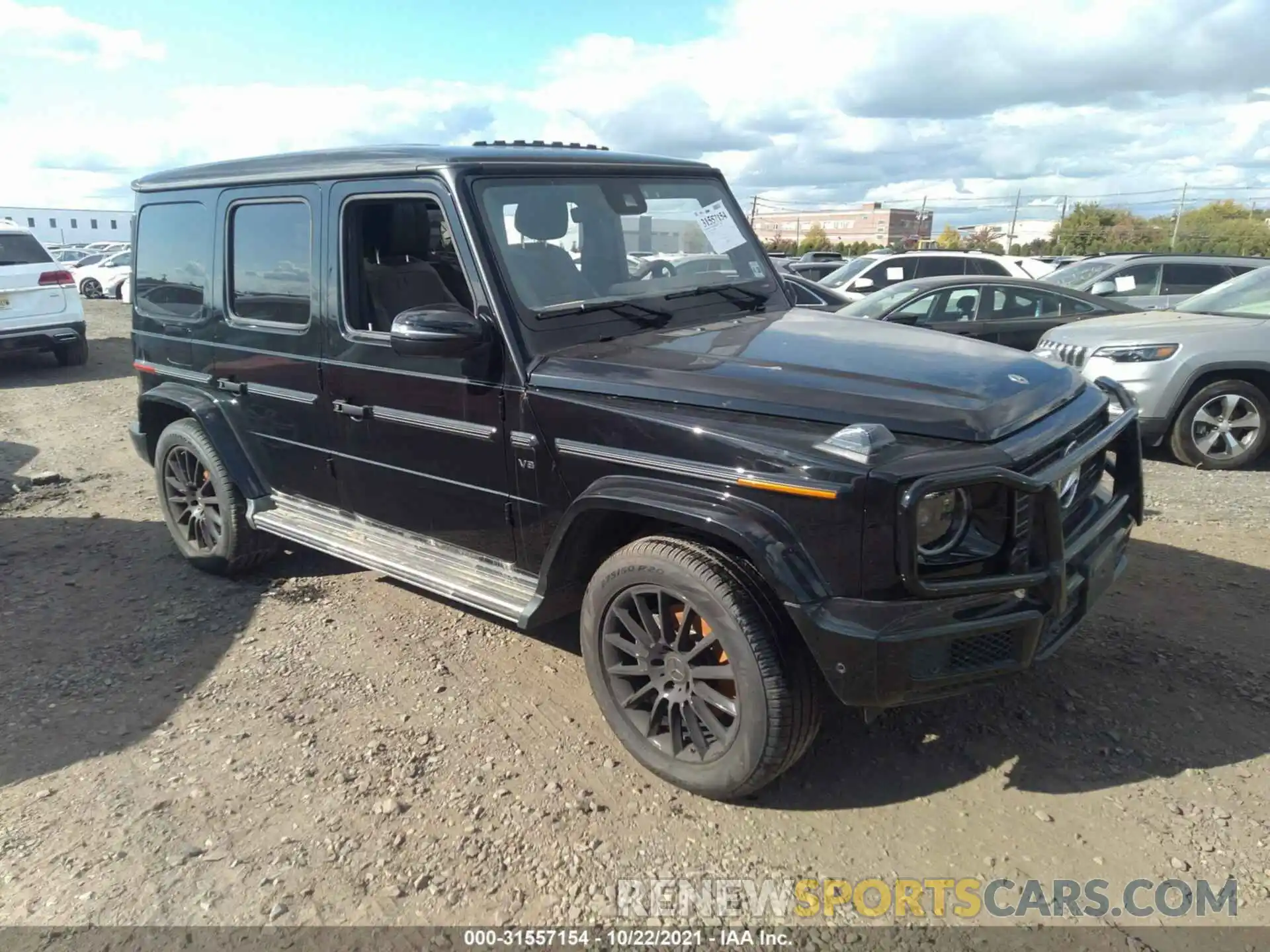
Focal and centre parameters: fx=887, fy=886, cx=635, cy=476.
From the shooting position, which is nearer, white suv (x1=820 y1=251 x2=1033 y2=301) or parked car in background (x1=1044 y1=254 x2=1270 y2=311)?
parked car in background (x1=1044 y1=254 x2=1270 y2=311)

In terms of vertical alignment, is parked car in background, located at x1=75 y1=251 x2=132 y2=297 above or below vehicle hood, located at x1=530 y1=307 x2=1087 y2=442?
below

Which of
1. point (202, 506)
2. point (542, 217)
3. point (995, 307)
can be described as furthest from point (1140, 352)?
point (202, 506)

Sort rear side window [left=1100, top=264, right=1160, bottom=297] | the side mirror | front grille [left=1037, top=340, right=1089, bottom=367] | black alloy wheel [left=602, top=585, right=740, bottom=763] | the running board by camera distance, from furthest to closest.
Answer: rear side window [left=1100, top=264, right=1160, bottom=297] < front grille [left=1037, top=340, right=1089, bottom=367] < the running board < the side mirror < black alloy wheel [left=602, top=585, right=740, bottom=763]

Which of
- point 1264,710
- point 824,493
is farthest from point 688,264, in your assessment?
point 1264,710

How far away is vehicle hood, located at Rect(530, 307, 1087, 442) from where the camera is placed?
8.76 ft

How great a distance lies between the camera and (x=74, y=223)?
2731 inches

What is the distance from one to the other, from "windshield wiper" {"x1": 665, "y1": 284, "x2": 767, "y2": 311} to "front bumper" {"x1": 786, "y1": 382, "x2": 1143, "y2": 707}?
169 centimetres

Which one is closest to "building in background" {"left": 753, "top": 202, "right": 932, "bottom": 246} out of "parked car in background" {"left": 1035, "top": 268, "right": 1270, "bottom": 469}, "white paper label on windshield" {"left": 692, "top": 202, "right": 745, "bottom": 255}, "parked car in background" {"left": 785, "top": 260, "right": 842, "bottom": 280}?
"parked car in background" {"left": 785, "top": 260, "right": 842, "bottom": 280}

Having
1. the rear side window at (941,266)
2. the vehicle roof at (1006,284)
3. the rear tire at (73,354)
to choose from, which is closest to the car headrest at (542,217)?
the vehicle roof at (1006,284)

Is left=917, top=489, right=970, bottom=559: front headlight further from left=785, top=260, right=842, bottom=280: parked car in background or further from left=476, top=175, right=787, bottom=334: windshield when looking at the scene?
left=785, top=260, right=842, bottom=280: parked car in background

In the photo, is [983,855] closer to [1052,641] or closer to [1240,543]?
[1052,641]

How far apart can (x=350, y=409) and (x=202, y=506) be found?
1690 mm

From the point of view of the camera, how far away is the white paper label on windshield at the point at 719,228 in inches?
163

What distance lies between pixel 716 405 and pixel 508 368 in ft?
2.80
